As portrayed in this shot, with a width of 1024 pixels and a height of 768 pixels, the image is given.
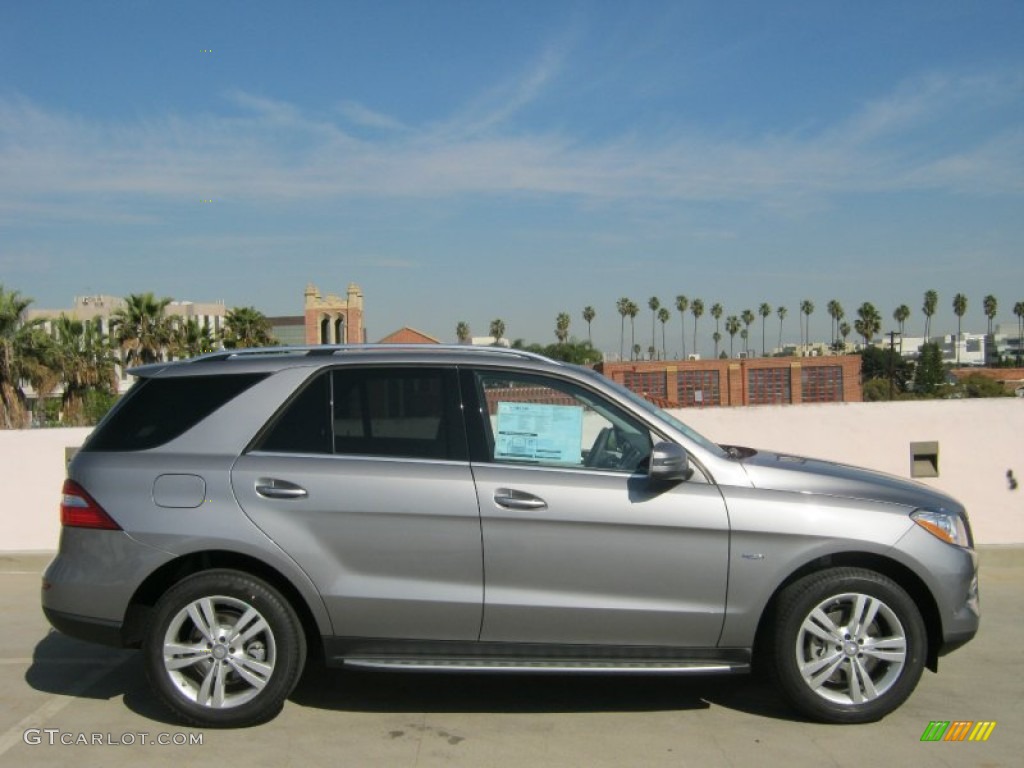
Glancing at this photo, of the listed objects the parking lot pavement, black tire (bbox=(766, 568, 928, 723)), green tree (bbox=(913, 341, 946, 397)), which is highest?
green tree (bbox=(913, 341, 946, 397))

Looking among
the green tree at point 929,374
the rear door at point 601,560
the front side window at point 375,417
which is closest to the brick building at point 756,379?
the green tree at point 929,374

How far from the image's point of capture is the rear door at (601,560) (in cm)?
459

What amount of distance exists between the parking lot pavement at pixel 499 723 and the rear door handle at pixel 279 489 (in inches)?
45.1

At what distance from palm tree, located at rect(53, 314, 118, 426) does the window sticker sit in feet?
129

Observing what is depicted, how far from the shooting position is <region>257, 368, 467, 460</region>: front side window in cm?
481

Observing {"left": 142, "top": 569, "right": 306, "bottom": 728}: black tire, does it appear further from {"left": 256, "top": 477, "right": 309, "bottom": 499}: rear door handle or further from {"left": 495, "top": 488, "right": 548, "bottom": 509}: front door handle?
{"left": 495, "top": 488, "right": 548, "bottom": 509}: front door handle

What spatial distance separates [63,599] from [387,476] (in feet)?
5.55

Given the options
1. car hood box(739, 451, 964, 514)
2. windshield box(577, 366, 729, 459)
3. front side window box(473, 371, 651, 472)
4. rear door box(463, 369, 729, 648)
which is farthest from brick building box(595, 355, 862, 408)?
rear door box(463, 369, 729, 648)

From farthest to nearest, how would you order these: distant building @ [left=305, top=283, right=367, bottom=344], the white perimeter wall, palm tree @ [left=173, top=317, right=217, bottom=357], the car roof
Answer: distant building @ [left=305, top=283, right=367, bottom=344] → palm tree @ [left=173, top=317, right=217, bottom=357] → the white perimeter wall → the car roof

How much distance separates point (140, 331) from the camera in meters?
42.5

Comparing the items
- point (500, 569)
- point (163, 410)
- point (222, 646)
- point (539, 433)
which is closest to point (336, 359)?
point (163, 410)

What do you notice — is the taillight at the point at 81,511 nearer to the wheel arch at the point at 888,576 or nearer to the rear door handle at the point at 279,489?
the rear door handle at the point at 279,489

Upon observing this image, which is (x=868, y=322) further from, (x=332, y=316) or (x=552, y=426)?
(x=552, y=426)

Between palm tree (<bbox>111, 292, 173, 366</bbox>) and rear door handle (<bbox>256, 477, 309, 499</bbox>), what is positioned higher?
palm tree (<bbox>111, 292, 173, 366</bbox>)
